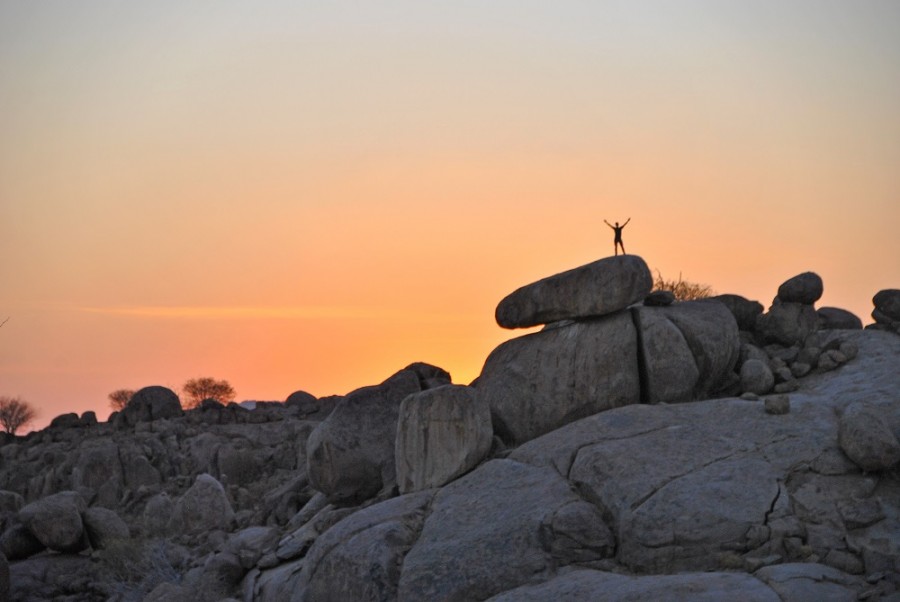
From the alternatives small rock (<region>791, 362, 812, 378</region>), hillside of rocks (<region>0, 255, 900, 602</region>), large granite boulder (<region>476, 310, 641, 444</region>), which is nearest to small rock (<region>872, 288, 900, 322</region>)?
hillside of rocks (<region>0, 255, 900, 602</region>)

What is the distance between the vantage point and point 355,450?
2148 cm

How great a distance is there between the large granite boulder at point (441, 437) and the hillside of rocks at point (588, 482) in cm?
4

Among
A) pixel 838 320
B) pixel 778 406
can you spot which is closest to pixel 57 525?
pixel 778 406

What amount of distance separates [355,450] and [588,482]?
5907mm

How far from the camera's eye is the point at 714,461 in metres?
16.8

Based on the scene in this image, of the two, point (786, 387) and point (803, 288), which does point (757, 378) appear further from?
point (803, 288)

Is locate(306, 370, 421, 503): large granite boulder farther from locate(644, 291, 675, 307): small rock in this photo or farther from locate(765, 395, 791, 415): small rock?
locate(765, 395, 791, 415): small rock

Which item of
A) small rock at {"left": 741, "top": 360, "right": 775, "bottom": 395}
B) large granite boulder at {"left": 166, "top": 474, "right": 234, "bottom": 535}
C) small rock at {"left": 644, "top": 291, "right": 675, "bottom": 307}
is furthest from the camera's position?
large granite boulder at {"left": 166, "top": 474, "right": 234, "bottom": 535}

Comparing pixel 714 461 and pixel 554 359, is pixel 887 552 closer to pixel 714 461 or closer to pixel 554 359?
pixel 714 461

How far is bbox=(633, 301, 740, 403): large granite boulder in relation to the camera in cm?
1986

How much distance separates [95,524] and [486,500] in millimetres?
12799

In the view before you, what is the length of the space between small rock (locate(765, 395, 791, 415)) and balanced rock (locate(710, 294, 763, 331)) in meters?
4.34

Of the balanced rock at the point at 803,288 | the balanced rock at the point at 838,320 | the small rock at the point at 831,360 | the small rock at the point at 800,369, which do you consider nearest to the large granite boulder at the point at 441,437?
the small rock at the point at 800,369

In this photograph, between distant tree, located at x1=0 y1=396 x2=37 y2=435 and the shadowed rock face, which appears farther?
distant tree, located at x1=0 y1=396 x2=37 y2=435
